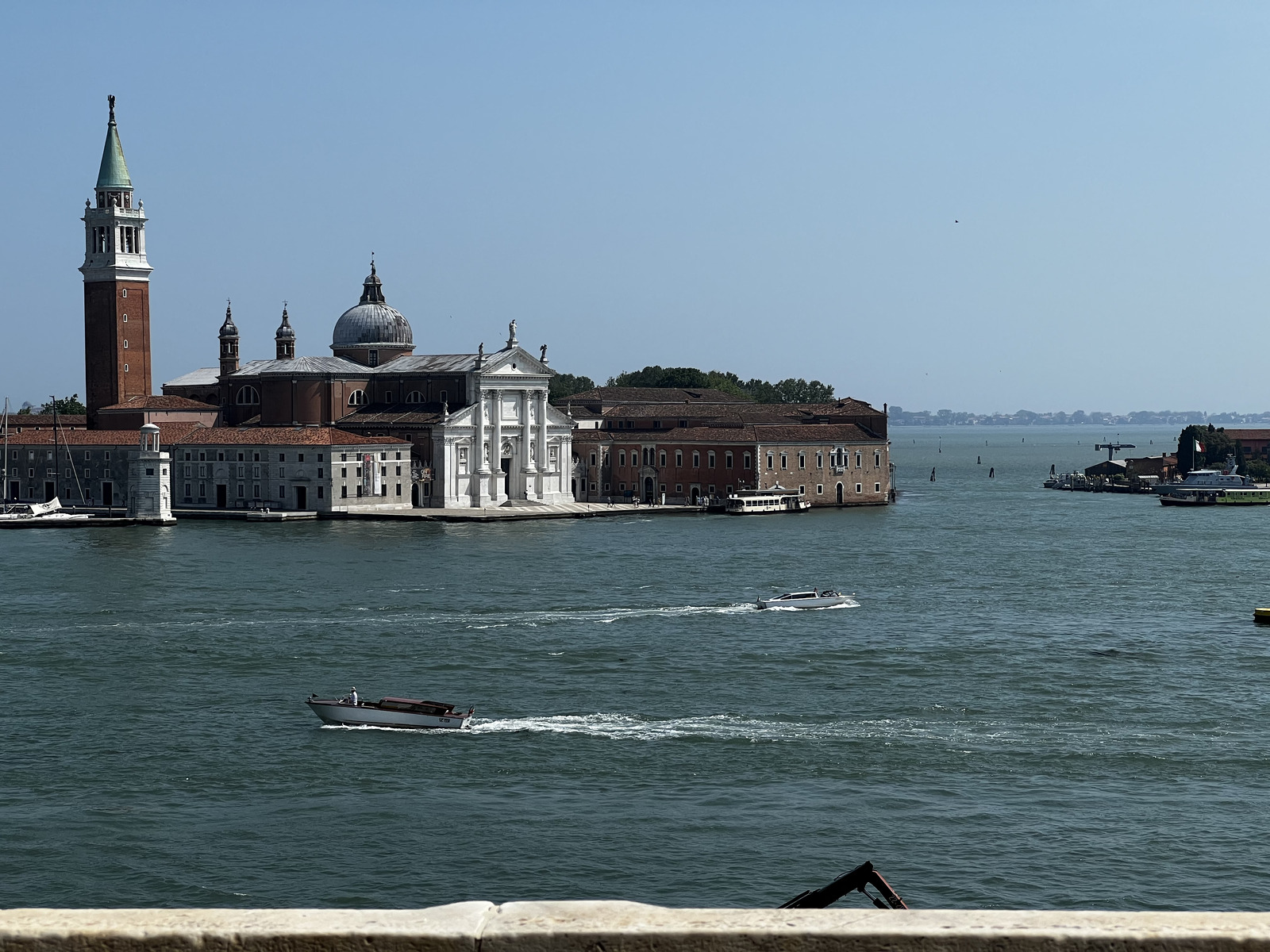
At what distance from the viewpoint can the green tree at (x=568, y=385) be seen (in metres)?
124

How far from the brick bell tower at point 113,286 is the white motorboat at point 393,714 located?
54.1 m

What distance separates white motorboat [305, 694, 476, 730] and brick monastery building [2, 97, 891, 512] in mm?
43799

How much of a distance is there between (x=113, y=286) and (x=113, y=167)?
549 centimetres

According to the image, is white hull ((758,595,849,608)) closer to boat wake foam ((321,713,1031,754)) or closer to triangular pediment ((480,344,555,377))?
boat wake foam ((321,713,1031,754))

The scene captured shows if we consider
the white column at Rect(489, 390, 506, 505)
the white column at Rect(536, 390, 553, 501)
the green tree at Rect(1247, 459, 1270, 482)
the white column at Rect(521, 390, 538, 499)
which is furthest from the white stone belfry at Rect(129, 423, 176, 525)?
the green tree at Rect(1247, 459, 1270, 482)

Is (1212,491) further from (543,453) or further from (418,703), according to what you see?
(418,703)

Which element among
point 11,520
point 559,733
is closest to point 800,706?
point 559,733

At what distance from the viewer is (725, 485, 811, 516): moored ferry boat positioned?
71.6 meters

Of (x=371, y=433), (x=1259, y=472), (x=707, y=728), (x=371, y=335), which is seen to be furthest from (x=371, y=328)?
(x=707, y=728)

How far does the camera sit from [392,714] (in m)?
22.2

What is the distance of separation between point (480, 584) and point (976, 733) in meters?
21.1

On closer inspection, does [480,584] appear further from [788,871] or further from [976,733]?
[788,871]

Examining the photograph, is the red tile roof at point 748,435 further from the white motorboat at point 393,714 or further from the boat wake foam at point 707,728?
the white motorboat at point 393,714

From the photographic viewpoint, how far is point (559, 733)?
21406 millimetres
